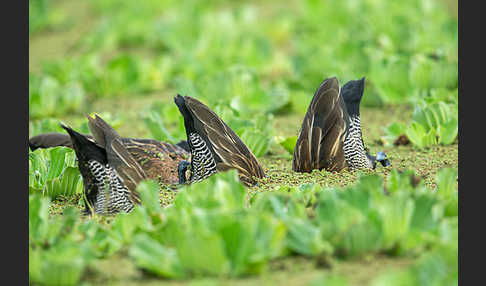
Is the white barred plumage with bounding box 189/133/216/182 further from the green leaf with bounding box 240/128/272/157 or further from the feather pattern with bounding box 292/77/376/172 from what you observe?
the green leaf with bounding box 240/128/272/157

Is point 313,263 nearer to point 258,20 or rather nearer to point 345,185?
point 345,185

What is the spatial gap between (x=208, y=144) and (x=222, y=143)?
Answer: 0.30 feet

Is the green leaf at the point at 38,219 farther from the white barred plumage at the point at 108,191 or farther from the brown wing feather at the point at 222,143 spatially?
the brown wing feather at the point at 222,143

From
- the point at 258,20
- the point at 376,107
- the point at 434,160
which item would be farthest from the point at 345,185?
the point at 258,20

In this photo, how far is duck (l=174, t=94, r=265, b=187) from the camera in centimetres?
471

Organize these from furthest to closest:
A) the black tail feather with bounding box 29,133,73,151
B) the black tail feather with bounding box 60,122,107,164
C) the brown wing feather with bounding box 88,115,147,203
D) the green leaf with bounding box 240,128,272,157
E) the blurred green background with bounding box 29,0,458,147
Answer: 1. the blurred green background with bounding box 29,0,458,147
2. the black tail feather with bounding box 29,133,73,151
3. the green leaf with bounding box 240,128,272,157
4. the brown wing feather with bounding box 88,115,147,203
5. the black tail feather with bounding box 60,122,107,164

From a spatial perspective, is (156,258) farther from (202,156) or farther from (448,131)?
(448,131)

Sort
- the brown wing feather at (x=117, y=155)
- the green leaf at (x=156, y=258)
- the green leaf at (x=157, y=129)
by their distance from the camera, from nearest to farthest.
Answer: the green leaf at (x=156, y=258) < the brown wing feather at (x=117, y=155) < the green leaf at (x=157, y=129)

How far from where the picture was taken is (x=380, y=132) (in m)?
6.38

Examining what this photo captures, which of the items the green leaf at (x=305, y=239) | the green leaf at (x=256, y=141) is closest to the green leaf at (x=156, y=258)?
the green leaf at (x=305, y=239)

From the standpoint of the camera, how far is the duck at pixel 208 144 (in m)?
4.71

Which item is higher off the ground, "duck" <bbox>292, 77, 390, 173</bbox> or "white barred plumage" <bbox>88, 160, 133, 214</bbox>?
"duck" <bbox>292, 77, 390, 173</bbox>

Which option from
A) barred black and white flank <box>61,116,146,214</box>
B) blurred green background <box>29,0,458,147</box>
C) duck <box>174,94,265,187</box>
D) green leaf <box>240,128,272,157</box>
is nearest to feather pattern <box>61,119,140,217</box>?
barred black and white flank <box>61,116,146,214</box>

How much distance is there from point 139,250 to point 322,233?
0.79 m
